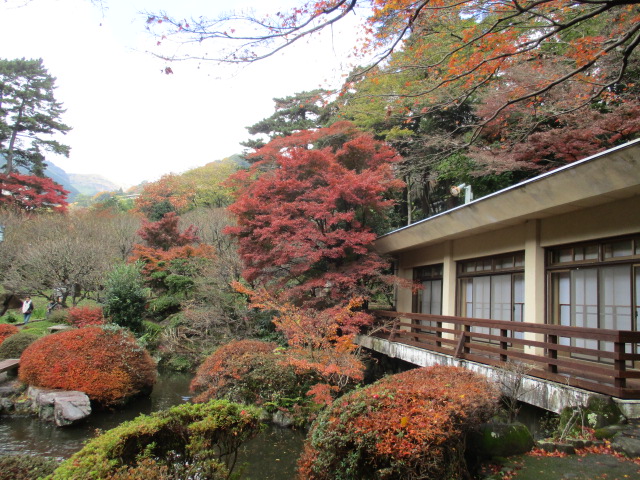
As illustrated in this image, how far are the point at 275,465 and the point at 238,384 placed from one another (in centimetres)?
257

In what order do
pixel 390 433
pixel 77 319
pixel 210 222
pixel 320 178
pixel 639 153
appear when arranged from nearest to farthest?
pixel 390 433, pixel 639 153, pixel 320 178, pixel 77 319, pixel 210 222

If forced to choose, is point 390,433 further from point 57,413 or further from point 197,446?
point 57,413

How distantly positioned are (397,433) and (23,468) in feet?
10.5

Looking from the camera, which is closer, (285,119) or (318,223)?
(318,223)

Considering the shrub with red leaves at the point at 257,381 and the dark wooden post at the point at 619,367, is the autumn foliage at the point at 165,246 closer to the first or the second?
the shrub with red leaves at the point at 257,381

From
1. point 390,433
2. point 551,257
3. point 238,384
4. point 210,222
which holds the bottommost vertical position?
point 238,384

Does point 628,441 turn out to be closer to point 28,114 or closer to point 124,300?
point 124,300

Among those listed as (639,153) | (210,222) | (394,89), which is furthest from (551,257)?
(210,222)

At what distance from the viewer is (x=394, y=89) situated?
15.3m

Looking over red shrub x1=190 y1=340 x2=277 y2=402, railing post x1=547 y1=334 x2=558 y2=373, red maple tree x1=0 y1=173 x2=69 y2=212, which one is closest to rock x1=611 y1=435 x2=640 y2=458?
railing post x1=547 y1=334 x2=558 y2=373

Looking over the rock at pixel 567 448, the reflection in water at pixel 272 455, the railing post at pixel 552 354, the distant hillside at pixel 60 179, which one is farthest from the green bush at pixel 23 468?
the distant hillside at pixel 60 179

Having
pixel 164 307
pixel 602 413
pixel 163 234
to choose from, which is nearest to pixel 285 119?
pixel 163 234

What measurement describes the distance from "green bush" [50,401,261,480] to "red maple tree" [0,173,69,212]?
79.7 ft

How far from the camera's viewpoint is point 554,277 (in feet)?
25.9
